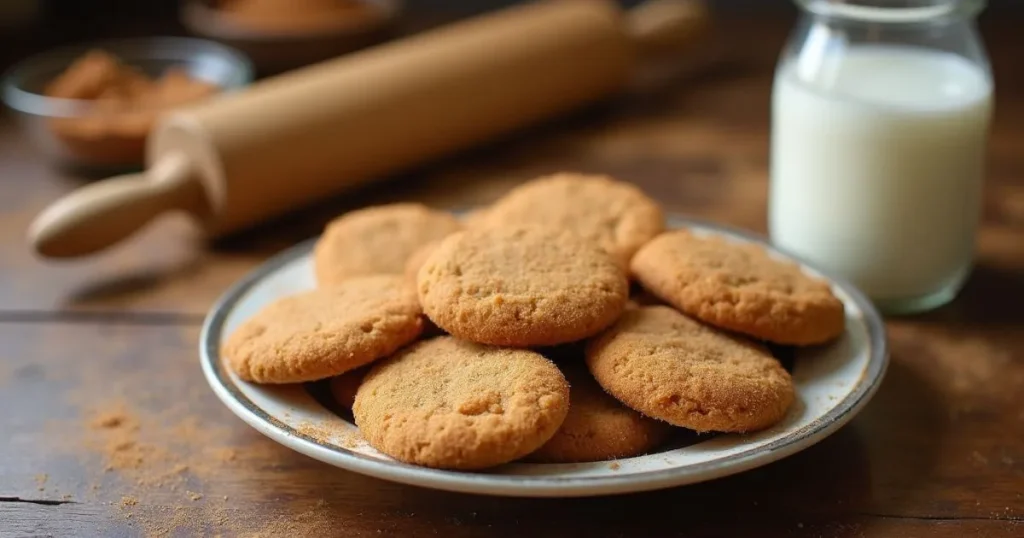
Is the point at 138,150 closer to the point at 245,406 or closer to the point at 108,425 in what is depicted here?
the point at 108,425

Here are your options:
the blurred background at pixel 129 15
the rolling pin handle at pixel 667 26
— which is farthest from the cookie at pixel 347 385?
the blurred background at pixel 129 15

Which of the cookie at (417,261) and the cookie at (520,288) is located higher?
the cookie at (520,288)

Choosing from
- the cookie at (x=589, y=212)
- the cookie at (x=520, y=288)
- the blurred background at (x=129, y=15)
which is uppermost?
the cookie at (x=520, y=288)

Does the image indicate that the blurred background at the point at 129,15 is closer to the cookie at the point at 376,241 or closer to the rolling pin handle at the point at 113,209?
the rolling pin handle at the point at 113,209

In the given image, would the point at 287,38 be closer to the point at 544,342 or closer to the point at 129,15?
the point at 129,15

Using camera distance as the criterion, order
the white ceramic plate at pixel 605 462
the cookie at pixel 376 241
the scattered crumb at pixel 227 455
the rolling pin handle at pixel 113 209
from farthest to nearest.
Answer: the rolling pin handle at pixel 113 209
the cookie at pixel 376 241
the scattered crumb at pixel 227 455
the white ceramic plate at pixel 605 462

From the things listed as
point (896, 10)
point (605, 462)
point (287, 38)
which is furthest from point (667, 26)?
point (605, 462)

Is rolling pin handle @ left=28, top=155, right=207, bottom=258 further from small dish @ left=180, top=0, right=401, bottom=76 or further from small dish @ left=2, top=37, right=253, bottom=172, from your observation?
small dish @ left=180, top=0, right=401, bottom=76

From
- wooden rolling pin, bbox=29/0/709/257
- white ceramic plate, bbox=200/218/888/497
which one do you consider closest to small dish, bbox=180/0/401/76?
wooden rolling pin, bbox=29/0/709/257
